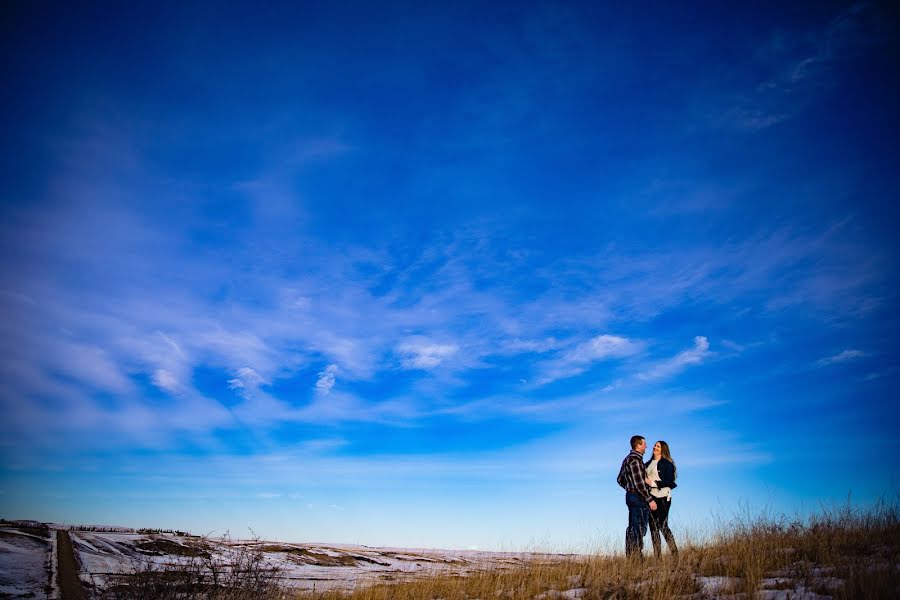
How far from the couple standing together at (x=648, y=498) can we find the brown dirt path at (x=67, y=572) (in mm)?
9773

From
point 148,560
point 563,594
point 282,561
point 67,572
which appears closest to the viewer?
point 563,594

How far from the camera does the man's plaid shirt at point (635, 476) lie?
8.72 m

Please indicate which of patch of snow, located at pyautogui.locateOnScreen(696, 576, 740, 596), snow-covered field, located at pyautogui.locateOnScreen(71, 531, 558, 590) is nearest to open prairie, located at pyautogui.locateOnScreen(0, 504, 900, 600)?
patch of snow, located at pyautogui.locateOnScreen(696, 576, 740, 596)

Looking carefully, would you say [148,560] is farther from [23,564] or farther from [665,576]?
[665,576]

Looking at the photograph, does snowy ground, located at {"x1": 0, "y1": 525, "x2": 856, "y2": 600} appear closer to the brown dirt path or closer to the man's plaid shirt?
the brown dirt path

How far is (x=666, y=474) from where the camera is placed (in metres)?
8.70

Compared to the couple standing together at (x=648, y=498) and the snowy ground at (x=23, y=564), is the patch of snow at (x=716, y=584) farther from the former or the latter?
the snowy ground at (x=23, y=564)

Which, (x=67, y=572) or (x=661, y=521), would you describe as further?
(x=67, y=572)

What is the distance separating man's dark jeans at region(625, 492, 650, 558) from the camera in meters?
8.75

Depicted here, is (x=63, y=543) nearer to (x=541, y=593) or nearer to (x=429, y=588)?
(x=429, y=588)

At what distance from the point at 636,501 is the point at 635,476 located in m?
0.46

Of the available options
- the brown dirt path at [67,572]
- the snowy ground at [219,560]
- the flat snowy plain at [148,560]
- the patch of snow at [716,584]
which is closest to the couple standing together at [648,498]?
the snowy ground at [219,560]

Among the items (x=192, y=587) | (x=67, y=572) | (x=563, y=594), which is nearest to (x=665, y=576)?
(x=563, y=594)

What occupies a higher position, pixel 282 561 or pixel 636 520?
pixel 636 520
